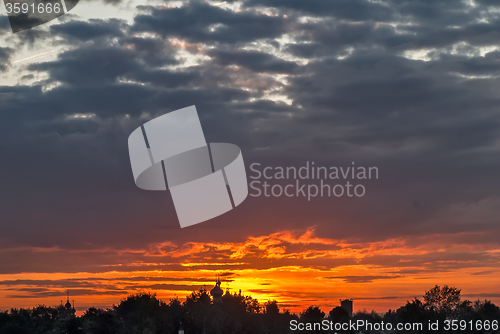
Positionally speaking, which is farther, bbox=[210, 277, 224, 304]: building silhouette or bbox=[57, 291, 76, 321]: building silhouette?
bbox=[57, 291, 76, 321]: building silhouette

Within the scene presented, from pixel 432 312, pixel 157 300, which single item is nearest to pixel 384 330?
pixel 432 312

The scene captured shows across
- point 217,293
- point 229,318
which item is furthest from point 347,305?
point 229,318

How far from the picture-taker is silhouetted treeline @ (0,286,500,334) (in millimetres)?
101881

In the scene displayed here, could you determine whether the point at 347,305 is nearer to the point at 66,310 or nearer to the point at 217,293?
the point at 217,293

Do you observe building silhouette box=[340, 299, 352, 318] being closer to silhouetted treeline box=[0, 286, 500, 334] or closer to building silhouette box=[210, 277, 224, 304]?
silhouetted treeline box=[0, 286, 500, 334]

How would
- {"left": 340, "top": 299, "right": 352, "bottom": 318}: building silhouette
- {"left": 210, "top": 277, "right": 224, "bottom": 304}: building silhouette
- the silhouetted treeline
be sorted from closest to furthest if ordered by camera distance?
the silhouetted treeline < {"left": 210, "top": 277, "right": 224, "bottom": 304}: building silhouette < {"left": 340, "top": 299, "right": 352, "bottom": 318}: building silhouette

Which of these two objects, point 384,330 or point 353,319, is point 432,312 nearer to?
point 384,330

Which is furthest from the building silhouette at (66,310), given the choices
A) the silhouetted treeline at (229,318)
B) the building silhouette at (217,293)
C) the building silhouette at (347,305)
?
the building silhouette at (347,305)

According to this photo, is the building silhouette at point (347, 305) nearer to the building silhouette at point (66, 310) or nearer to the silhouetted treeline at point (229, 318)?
the silhouetted treeline at point (229, 318)

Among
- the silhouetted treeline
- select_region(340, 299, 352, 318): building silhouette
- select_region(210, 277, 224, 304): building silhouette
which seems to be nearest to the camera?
the silhouetted treeline

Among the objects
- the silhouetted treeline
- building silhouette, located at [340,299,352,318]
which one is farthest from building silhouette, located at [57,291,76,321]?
building silhouette, located at [340,299,352,318]

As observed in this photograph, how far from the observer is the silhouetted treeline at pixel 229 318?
4011 inches

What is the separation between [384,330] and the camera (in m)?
149

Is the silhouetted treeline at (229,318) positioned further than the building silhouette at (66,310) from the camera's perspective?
No
